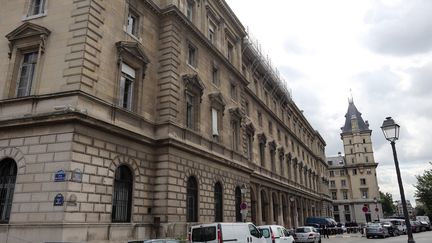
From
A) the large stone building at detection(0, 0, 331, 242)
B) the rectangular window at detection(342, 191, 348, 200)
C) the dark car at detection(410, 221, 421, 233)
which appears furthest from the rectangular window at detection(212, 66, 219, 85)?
the rectangular window at detection(342, 191, 348, 200)

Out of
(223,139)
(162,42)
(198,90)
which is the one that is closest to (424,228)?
(223,139)

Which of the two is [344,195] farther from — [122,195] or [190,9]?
[122,195]

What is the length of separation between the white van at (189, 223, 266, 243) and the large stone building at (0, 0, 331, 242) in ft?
10.2

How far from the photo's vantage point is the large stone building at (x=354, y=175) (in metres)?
104

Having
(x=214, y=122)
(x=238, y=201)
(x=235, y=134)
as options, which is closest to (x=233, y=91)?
(x=235, y=134)

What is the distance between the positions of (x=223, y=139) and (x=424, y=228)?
154 feet

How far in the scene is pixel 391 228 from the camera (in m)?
43.3

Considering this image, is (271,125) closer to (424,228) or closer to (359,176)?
(424,228)

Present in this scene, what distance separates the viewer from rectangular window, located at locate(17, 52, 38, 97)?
56.9 ft

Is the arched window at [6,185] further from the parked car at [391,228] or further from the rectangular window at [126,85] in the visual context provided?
the parked car at [391,228]

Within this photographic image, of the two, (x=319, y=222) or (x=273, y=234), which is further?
(x=319, y=222)

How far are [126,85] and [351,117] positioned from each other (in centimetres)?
10780

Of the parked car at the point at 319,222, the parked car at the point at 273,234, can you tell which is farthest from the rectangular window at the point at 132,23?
the parked car at the point at 319,222

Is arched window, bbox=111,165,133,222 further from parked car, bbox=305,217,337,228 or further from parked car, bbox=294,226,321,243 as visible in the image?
parked car, bbox=305,217,337,228
